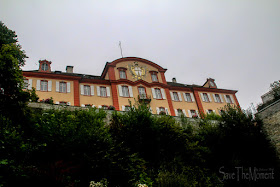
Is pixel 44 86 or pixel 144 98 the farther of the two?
pixel 144 98

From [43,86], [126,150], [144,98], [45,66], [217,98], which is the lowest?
[126,150]

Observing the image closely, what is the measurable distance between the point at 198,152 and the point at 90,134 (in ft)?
23.6

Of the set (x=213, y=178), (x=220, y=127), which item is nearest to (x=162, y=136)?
(x=213, y=178)

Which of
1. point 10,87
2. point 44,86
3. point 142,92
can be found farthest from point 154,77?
point 10,87

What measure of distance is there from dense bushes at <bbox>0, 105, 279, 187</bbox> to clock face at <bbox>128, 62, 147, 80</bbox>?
44.0 ft

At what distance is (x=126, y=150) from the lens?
12.8 meters

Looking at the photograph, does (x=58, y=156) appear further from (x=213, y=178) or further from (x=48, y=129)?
(x=213, y=178)

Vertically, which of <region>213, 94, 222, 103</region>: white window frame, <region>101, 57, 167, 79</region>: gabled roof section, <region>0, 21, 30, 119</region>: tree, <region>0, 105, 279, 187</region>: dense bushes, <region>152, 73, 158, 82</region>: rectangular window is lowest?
<region>0, 105, 279, 187</region>: dense bushes

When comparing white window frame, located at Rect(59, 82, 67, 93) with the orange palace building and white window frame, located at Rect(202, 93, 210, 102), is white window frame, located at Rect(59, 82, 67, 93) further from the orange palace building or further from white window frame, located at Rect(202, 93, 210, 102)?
white window frame, located at Rect(202, 93, 210, 102)

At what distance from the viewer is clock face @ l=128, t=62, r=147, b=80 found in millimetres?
31684

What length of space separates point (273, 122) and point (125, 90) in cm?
1673

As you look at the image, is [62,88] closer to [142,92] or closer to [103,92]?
[103,92]

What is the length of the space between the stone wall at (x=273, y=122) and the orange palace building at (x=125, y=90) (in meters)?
11.4

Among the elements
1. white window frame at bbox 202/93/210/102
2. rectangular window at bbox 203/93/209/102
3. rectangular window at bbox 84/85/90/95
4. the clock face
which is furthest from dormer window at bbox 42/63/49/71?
rectangular window at bbox 203/93/209/102
